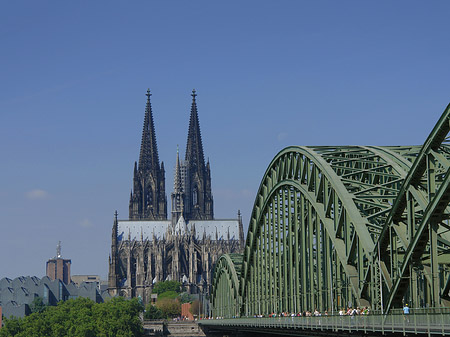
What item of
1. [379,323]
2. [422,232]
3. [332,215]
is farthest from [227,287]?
[422,232]

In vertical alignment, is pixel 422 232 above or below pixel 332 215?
below

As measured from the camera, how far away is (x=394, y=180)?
54594 millimetres

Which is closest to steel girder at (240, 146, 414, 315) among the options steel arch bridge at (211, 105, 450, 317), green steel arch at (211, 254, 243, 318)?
steel arch bridge at (211, 105, 450, 317)

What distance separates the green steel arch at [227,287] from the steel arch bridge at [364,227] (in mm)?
18331

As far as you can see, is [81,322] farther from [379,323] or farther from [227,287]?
[379,323]

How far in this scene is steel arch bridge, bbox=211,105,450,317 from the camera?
4223cm

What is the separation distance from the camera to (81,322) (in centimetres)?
16125

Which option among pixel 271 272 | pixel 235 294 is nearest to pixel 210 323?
pixel 235 294

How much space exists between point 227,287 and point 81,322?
48107 mm

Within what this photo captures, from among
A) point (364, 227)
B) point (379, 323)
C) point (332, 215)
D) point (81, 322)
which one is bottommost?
point (379, 323)

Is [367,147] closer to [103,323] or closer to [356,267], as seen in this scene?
[356,267]

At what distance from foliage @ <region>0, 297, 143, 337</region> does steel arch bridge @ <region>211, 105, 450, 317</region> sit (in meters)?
74.8

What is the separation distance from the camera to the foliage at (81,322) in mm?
157750

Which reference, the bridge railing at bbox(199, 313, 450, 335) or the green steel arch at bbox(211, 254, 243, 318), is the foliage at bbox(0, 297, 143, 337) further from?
the bridge railing at bbox(199, 313, 450, 335)
